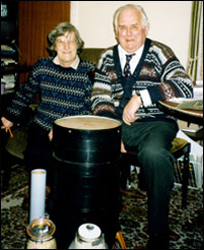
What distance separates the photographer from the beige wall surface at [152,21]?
2598 mm

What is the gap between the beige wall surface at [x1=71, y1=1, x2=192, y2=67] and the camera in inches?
102

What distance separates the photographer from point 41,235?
89cm

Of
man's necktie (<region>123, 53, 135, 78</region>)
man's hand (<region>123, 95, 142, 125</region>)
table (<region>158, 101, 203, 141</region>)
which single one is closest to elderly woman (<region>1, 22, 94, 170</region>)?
man's necktie (<region>123, 53, 135, 78</region>)

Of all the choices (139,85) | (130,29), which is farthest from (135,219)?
(130,29)

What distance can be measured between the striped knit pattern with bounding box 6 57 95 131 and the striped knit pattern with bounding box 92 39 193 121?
0.09 metres

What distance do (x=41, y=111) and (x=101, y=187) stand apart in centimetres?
82

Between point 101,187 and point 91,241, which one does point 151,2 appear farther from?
point 91,241

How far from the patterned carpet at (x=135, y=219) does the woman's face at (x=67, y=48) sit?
3.29ft

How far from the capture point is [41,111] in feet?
6.45

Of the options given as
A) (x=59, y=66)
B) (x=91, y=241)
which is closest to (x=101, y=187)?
(x=91, y=241)

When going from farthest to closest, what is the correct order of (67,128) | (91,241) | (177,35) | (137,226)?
(177,35), (137,226), (67,128), (91,241)

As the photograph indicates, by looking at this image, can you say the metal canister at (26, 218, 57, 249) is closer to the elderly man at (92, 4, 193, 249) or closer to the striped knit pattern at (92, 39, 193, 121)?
the elderly man at (92, 4, 193, 249)

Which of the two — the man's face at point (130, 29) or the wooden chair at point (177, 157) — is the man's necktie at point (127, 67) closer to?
the man's face at point (130, 29)

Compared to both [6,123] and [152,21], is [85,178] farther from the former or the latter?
[152,21]
